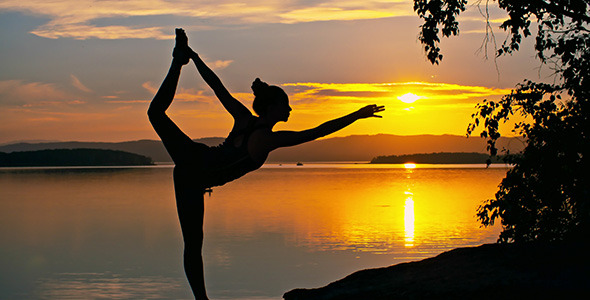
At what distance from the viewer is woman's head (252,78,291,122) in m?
6.48

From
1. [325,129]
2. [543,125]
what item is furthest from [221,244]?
[325,129]

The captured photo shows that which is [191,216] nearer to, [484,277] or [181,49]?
[181,49]

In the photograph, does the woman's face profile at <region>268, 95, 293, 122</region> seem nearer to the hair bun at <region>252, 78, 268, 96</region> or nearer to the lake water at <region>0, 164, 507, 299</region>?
the hair bun at <region>252, 78, 268, 96</region>

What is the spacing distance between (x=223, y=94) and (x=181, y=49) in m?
0.63

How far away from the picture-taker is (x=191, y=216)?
656 cm

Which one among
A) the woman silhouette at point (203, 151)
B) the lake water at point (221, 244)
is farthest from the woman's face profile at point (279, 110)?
the lake water at point (221, 244)

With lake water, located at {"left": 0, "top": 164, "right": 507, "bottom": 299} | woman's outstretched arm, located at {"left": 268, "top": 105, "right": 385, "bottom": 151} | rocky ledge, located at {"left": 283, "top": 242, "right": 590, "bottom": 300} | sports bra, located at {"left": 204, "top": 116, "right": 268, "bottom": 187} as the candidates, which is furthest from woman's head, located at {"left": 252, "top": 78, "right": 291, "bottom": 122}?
lake water, located at {"left": 0, "top": 164, "right": 507, "bottom": 299}

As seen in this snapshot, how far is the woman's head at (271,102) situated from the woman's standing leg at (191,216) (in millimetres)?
861

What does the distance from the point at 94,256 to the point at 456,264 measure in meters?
32.2

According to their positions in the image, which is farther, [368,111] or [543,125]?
[543,125]

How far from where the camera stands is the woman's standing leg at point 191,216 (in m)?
6.52

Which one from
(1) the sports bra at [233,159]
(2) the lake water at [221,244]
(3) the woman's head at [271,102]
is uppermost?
(3) the woman's head at [271,102]

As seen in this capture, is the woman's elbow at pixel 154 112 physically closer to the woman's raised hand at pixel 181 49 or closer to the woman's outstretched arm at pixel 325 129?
the woman's raised hand at pixel 181 49

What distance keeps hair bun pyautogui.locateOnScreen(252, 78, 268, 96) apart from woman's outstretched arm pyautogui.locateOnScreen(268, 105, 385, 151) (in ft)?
1.70
